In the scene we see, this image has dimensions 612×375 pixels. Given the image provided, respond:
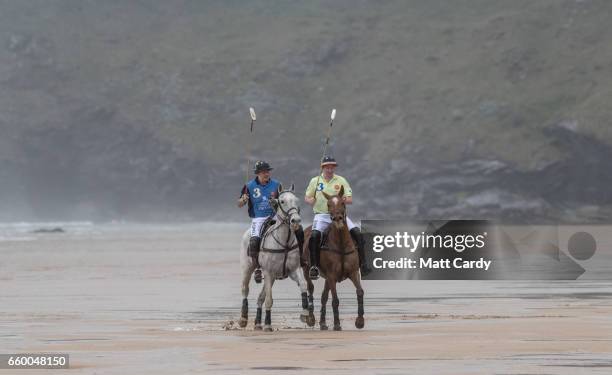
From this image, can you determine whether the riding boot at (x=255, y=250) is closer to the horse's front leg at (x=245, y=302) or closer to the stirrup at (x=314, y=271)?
the horse's front leg at (x=245, y=302)

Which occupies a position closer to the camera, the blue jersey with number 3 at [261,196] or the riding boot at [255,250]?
the riding boot at [255,250]

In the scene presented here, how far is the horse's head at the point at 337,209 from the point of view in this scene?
76.8 ft

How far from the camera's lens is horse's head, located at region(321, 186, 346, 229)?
23406 millimetres

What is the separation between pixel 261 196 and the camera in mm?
24422

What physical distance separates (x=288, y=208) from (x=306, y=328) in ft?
6.93

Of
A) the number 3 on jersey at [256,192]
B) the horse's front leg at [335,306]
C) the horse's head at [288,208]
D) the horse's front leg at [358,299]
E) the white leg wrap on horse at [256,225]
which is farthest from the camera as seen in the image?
the number 3 on jersey at [256,192]

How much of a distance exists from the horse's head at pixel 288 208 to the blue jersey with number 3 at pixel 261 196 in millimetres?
699

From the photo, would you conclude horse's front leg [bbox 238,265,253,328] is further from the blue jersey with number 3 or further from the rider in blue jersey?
the blue jersey with number 3

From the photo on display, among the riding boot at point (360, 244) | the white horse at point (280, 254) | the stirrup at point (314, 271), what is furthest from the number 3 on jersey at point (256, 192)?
the riding boot at point (360, 244)

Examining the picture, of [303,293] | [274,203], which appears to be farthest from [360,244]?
[274,203]

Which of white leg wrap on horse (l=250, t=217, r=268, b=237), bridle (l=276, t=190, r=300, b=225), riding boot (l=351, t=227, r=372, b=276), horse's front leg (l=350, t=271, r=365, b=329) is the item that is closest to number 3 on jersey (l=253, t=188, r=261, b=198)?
white leg wrap on horse (l=250, t=217, r=268, b=237)

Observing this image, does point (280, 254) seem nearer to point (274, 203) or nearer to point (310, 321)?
point (274, 203)

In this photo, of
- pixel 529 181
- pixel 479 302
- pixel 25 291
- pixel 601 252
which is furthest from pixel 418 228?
pixel 529 181

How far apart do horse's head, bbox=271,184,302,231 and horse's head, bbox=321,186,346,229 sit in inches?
19.4
